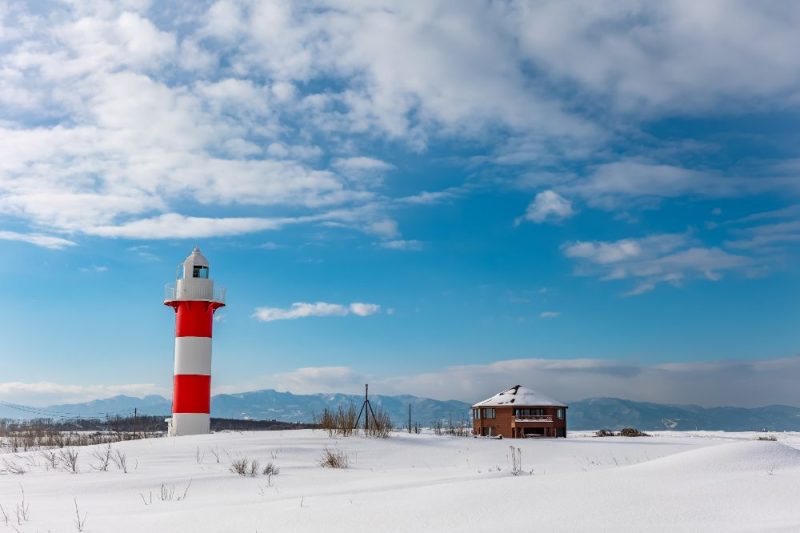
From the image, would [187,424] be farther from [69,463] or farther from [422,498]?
[422,498]

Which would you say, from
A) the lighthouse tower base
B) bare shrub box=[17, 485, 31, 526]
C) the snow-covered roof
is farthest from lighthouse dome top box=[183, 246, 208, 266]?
the snow-covered roof

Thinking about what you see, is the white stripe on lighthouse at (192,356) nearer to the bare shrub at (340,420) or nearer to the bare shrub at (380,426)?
the bare shrub at (340,420)

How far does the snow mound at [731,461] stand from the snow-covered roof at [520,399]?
37251 millimetres

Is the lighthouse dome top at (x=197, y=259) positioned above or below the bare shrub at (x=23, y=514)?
above

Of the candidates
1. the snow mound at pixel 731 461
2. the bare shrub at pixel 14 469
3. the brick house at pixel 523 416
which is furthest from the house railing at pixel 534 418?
the snow mound at pixel 731 461

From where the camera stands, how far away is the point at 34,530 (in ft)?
27.6

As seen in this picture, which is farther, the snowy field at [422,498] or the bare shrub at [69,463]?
the bare shrub at [69,463]

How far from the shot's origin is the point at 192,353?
91.4 ft

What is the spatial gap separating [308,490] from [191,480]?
2571 millimetres

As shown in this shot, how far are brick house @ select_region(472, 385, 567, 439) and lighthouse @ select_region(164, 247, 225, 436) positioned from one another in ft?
81.6

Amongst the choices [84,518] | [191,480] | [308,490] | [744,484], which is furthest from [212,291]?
[744,484]

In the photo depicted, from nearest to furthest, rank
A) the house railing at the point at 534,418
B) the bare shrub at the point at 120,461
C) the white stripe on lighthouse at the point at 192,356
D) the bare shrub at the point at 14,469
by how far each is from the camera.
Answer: the bare shrub at the point at 120,461, the bare shrub at the point at 14,469, the white stripe on lighthouse at the point at 192,356, the house railing at the point at 534,418

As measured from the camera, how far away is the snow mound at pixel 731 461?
10.4m

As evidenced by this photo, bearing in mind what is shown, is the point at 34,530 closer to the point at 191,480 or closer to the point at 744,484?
the point at 191,480
